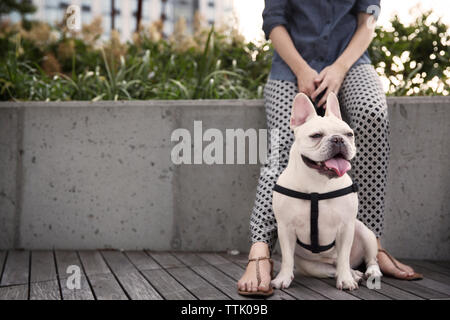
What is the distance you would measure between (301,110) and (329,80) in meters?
0.34

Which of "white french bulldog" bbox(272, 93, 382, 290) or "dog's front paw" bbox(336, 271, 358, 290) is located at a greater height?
"white french bulldog" bbox(272, 93, 382, 290)

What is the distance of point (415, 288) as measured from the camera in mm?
1915

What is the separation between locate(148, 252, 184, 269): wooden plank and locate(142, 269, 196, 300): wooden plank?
0.11 m

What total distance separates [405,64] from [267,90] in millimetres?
1466

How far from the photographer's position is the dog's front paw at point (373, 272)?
1.91m

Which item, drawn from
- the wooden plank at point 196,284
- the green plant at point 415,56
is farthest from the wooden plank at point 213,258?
the green plant at point 415,56

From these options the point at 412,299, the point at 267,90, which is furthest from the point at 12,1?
the point at 412,299

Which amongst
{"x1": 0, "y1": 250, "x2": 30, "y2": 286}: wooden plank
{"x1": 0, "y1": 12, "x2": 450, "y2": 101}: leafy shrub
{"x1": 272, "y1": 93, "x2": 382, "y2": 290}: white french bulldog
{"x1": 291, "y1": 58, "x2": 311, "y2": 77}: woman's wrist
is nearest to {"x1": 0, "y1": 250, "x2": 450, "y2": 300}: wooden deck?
{"x1": 0, "y1": 250, "x2": 30, "y2": 286}: wooden plank

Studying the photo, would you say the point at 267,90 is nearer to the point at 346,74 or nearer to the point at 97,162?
the point at 346,74

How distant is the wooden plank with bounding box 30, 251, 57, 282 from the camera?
7.09ft

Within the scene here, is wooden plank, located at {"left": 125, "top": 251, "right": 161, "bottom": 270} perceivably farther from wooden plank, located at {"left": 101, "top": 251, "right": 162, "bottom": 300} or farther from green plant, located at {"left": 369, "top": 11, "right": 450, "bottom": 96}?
green plant, located at {"left": 369, "top": 11, "right": 450, "bottom": 96}

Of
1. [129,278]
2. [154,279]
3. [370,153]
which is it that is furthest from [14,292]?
[370,153]

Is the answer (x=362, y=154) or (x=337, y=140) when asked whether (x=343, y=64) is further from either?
(x=337, y=140)

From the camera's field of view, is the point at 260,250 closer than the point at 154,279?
Yes
